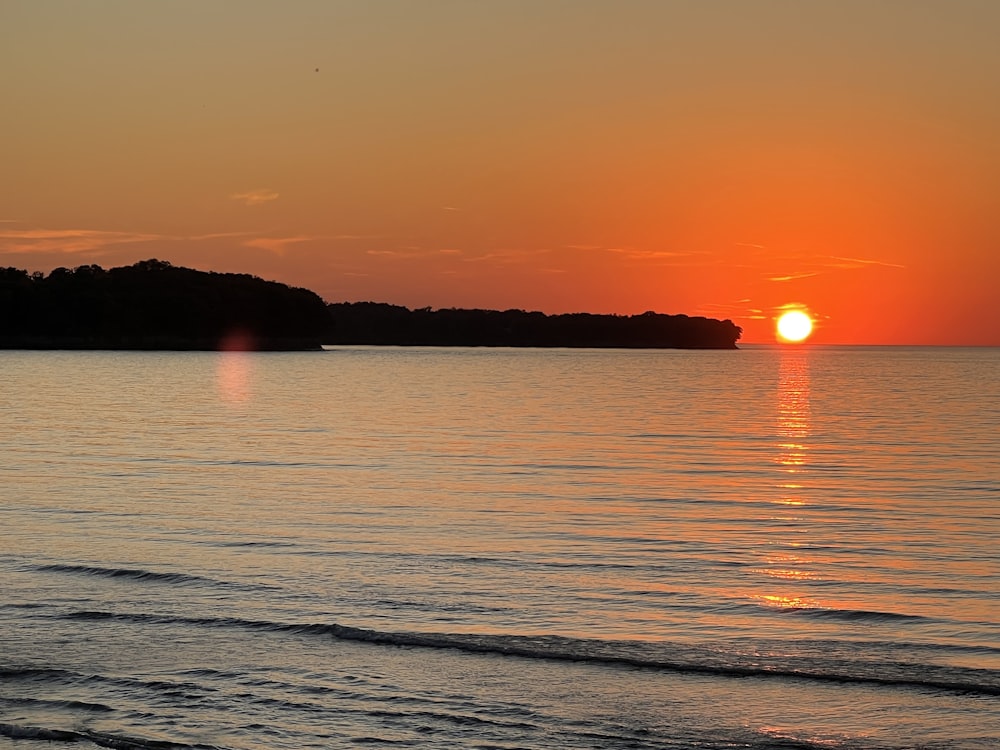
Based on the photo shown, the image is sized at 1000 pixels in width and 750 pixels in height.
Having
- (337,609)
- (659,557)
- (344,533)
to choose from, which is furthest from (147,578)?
(659,557)

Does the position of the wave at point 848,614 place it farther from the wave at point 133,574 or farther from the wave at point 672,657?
the wave at point 133,574

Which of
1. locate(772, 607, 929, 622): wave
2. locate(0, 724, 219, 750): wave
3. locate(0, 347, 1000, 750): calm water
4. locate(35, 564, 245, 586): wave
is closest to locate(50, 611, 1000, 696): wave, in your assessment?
locate(0, 347, 1000, 750): calm water

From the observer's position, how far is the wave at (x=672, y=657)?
11.4 m

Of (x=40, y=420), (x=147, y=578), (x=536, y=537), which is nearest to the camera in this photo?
(x=147, y=578)

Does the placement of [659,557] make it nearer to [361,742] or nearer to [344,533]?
[344,533]

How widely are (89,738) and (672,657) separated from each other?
18.8 ft

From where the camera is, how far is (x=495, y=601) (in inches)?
583

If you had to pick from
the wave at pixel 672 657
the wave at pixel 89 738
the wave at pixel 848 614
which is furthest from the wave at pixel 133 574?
the wave at pixel 848 614

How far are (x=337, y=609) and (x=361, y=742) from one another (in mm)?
5022

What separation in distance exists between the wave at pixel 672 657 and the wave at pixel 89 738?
12.0ft

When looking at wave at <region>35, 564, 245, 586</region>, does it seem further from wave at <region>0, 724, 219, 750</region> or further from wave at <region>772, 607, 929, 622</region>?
wave at <region>772, 607, 929, 622</region>

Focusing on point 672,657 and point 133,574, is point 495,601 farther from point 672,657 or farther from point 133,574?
point 133,574

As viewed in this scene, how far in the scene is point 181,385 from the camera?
9838 centimetres

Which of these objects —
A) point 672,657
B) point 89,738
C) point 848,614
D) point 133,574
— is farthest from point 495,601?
point 89,738
